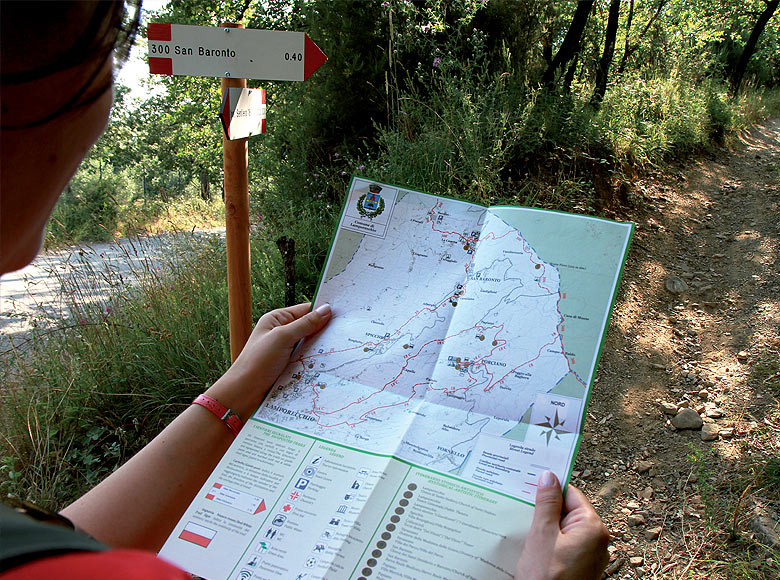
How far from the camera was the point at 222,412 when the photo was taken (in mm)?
1219

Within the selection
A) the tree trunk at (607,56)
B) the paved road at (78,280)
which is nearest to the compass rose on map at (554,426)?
the paved road at (78,280)

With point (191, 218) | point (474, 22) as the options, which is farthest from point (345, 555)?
point (191, 218)

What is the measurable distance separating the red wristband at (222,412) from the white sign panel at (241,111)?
1116 millimetres

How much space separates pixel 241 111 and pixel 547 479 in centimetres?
167

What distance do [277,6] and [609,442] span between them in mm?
7270

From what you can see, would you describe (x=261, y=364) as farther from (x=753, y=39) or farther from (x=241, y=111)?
(x=753, y=39)

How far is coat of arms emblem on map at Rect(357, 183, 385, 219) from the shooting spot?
1.37 meters

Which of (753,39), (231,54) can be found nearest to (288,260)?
(231,54)

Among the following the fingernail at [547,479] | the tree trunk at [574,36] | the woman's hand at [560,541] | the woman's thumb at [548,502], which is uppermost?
the tree trunk at [574,36]

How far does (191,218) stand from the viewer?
9117 mm

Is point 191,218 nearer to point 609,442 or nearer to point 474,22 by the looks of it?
point 474,22

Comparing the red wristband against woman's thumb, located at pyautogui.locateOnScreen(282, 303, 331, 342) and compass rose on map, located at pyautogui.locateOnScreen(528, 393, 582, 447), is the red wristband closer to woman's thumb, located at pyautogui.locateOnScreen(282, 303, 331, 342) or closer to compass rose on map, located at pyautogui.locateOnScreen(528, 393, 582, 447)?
woman's thumb, located at pyautogui.locateOnScreen(282, 303, 331, 342)

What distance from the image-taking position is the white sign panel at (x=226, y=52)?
1933mm

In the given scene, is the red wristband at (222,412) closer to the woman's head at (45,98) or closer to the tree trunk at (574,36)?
the woman's head at (45,98)
